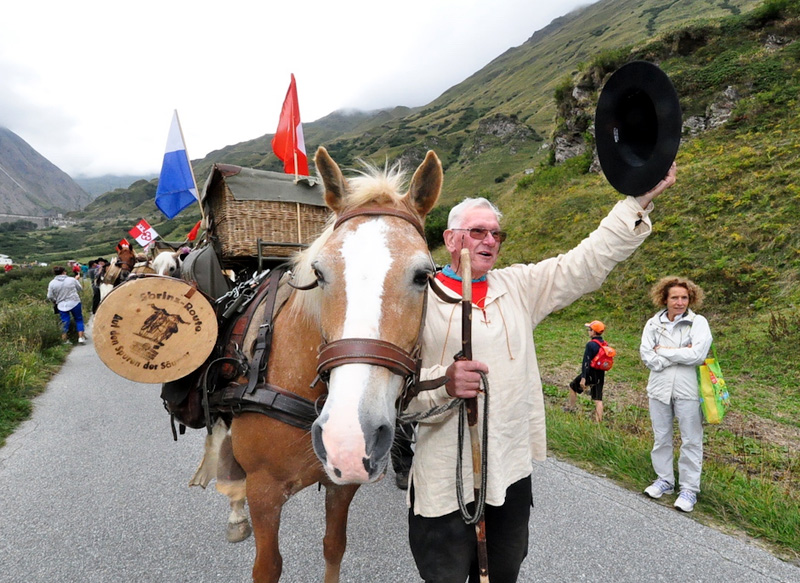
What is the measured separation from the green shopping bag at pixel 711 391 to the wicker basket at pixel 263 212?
3.67 metres

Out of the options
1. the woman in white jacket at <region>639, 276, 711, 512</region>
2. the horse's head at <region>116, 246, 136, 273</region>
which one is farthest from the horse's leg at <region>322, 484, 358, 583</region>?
the horse's head at <region>116, 246, 136, 273</region>

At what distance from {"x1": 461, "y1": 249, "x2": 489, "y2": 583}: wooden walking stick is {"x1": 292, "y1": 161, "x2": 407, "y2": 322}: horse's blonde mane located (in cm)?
45

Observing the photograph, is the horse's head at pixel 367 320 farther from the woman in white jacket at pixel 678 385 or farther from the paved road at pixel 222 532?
the woman in white jacket at pixel 678 385

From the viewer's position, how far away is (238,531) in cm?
336

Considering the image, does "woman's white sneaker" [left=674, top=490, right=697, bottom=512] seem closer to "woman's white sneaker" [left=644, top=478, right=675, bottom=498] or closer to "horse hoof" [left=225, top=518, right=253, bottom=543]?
"woman's white sneaker" [left=644, top=478, right=675, bottom=498]

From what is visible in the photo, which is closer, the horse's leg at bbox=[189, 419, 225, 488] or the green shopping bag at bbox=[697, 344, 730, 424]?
the horse's leg at bbox=[189, 419, 225, 488]

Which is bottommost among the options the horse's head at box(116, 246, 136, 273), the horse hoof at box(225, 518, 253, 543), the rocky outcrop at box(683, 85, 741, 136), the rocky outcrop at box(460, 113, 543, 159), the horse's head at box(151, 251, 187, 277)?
A: the horse hoof at box(225, 518, 253, 543)

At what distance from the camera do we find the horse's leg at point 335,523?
7.79 feet

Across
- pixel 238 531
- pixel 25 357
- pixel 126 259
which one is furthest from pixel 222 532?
pixel 126 259

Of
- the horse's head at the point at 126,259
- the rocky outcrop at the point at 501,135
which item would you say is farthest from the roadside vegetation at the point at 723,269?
the rocky outcrop at the point at 501,135

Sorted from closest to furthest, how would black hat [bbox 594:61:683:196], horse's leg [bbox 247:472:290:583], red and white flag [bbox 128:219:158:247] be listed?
black hat [bbox 594:61:683:196], horse's leg [bbox 247:472:290:583], red and white flag [bbox 128:219:158:247]

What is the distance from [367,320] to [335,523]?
163 centimetres

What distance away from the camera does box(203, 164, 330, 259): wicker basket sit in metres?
2.90

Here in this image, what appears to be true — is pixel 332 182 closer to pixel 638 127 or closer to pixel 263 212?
pixel 263 212
